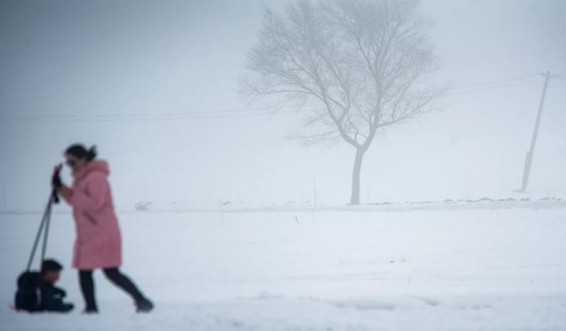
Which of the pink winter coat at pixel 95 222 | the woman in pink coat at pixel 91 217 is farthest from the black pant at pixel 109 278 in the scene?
the pink winter coat at pixel 95 222

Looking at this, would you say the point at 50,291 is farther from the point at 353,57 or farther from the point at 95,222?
the point at 353,57

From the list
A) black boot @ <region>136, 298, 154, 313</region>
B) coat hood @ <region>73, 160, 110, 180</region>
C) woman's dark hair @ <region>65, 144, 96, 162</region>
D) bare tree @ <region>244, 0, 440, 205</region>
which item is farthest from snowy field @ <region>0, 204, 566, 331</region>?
bare tree @ <region>244, 0, 440, 205</region>

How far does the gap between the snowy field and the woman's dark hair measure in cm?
174

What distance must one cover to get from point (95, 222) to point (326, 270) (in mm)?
6035

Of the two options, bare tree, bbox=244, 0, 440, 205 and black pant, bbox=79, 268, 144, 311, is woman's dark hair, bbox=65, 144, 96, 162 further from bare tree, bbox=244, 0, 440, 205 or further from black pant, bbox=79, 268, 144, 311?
bare tree, bbox=244, 0, 440, 205

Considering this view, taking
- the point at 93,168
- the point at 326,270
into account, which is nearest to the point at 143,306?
the point at 93,168

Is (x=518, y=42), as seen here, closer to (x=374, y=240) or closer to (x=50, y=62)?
(x=50, y=62)

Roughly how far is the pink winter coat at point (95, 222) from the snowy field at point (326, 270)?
638mm

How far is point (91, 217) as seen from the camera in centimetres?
610

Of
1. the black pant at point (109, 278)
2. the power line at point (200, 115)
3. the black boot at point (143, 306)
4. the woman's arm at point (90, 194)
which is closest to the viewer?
the woman's arm at point (90, 194)

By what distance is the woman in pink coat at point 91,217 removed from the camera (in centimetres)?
603

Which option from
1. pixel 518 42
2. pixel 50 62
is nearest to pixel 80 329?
pixel 50 62

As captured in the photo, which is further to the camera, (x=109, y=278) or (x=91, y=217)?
(x=109, y=278)

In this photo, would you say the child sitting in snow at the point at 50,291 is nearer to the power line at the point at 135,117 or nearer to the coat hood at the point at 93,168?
the coat hood at the point at 93,168
